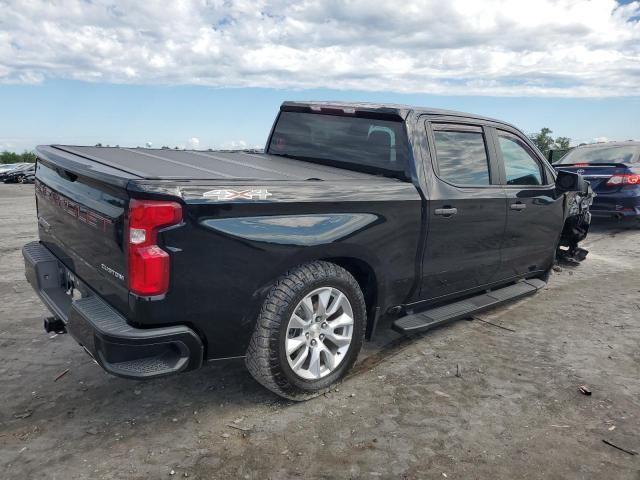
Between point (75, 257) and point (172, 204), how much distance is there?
1102 mm

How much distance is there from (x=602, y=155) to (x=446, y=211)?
836 cm

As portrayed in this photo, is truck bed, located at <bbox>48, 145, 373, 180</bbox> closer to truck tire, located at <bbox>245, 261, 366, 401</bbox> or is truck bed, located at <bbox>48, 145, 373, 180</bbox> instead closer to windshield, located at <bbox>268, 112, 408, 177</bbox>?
windshield, located at <bbox>268, 112, 408, 177</bbox>

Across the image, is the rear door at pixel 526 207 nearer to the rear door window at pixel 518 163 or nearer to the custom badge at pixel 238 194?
the rear door window at pixel 518 163

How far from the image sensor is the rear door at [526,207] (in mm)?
4609

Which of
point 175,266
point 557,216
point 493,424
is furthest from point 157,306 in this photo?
point 557,216

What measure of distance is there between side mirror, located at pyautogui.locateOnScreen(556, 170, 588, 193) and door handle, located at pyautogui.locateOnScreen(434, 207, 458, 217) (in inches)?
73.4

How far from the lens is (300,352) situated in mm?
3256

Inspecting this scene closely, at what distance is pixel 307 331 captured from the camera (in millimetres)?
3240

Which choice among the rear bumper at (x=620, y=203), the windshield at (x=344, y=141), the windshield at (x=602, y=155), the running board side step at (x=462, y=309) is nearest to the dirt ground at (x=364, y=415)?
the running board side step at (x=462, y=309)

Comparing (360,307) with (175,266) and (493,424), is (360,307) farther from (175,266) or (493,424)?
(175,266)

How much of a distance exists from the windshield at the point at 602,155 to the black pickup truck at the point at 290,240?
6533 millimetres

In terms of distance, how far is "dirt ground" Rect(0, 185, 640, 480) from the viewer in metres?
2.72

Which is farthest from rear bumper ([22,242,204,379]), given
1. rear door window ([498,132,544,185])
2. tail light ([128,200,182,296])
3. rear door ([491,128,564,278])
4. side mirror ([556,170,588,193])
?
side mirror ([556,170,588,193])

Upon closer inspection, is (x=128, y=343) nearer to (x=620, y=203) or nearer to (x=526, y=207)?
(x=526, y=207)
